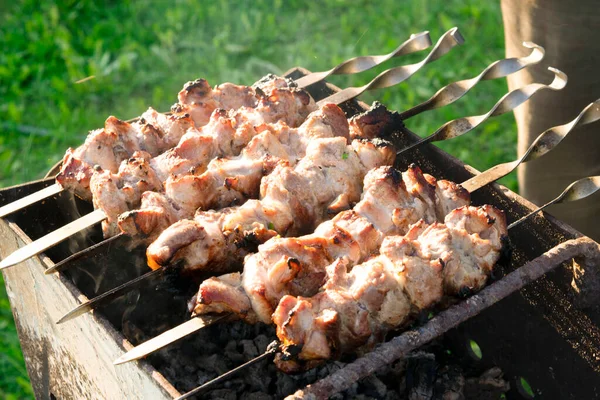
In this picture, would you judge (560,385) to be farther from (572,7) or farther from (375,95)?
(375,95)

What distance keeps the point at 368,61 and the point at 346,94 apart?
205mm

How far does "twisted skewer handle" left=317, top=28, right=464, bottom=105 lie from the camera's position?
3.42 m

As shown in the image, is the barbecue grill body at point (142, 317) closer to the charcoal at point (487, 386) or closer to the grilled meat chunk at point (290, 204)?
the charcoal at point (487, 386)

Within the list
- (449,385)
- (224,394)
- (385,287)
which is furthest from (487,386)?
(224,394)

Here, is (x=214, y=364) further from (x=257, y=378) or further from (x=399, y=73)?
(x=399, y=73)

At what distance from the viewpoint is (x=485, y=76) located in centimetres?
329

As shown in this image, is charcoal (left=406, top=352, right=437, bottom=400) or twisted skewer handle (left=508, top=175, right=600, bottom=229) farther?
charcoal (left=406, top=352, right=437, bottom=400)

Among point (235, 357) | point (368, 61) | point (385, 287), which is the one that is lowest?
point (235, 357)

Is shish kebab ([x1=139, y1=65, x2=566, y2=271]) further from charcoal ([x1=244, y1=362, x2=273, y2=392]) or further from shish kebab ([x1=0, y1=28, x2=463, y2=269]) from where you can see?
charcoal ([x1=244, y1=362, x2=273, y2=392])

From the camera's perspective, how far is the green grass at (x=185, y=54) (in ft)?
21.6

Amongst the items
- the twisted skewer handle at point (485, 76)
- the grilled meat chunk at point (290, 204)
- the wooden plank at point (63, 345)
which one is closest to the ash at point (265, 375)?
the wooden plank at point (63, 345)

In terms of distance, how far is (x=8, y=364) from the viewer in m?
4.67

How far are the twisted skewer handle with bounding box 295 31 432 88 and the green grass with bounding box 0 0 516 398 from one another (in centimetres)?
274

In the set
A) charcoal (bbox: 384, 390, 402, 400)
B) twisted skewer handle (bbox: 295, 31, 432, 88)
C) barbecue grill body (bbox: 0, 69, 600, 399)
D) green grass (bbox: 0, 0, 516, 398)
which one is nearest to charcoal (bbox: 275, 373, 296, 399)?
charcoal (bbox: 384, 390, 402, 400)
